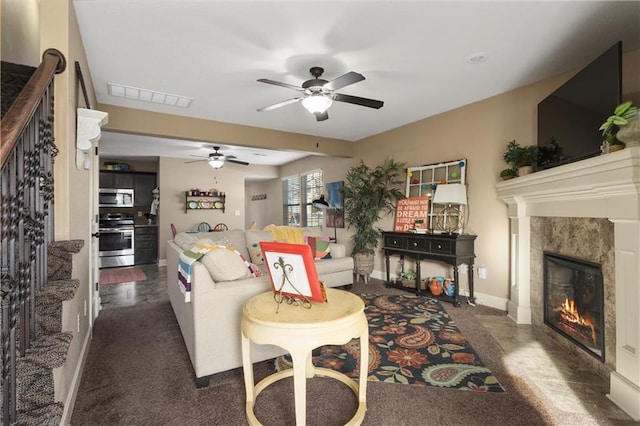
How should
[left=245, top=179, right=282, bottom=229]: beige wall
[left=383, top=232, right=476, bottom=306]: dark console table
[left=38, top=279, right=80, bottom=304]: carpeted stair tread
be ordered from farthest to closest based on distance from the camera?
[left=245, top=179, right=282, bottom=229]: beige wall
[left=383, top=232, right=476, bottom=306]: dark console table
[left=38, top=279, right=80, bottom=304]: carpeted stair tread

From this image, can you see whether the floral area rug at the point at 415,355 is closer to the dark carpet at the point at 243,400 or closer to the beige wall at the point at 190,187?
the dark carpet at the point at 243,400

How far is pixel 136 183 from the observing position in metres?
7.01

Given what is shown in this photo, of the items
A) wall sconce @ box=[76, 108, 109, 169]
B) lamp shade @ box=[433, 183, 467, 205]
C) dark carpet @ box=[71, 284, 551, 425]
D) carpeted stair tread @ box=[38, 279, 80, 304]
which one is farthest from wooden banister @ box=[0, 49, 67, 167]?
lamp shade @ box=[433, 183, 467, 205]

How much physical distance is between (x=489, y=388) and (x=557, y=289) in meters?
1.35

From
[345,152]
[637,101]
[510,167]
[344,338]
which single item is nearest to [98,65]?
[344,338]

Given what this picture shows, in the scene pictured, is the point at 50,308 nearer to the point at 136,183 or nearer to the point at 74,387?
the point at 74,387

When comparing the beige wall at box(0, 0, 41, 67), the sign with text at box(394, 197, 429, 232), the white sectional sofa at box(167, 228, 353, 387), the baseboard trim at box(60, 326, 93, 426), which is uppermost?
the beige wall at box(0, 0, 41, 67)

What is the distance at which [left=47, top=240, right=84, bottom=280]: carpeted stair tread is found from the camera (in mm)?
1470

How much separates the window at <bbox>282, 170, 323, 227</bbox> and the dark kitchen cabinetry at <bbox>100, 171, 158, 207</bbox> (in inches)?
129

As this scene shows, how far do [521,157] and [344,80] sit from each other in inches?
80.3

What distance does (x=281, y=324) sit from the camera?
55.7 inches

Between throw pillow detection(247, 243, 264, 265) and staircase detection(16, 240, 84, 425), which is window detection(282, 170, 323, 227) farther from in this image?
staircase detection(16, 240, 84, 425)

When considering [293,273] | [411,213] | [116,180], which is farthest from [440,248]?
[116,180]

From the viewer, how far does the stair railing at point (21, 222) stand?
3.01ft
